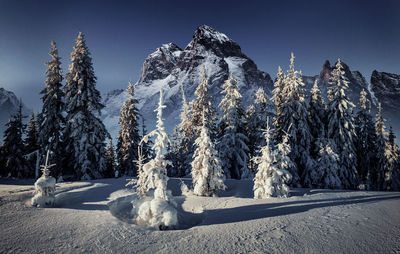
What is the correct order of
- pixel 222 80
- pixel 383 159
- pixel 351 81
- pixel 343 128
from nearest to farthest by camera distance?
pixel 343 128 < pixel 383 159 < pixel 222 80 < pixel 351 81

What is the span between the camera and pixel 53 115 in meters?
18.8

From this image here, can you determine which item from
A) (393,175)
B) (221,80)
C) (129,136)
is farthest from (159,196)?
(221,80)

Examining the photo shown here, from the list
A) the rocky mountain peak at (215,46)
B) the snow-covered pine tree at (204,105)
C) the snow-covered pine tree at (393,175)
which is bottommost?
the snow-covered pine tree at (393,175)

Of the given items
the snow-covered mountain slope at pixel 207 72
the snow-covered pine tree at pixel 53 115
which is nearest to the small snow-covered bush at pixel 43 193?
the snow-covered pine tree at pixel 53 115

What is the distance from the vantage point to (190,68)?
181 meters

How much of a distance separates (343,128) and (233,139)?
12.4 m

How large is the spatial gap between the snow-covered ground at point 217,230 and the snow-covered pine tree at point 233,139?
13337mm

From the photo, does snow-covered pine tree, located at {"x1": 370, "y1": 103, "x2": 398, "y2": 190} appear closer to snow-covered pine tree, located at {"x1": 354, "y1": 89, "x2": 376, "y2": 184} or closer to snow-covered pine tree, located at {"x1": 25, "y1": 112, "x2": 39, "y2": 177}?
snow-covered pine tree, located at {"x1": 354, "y1": 89, "x2": 376, "y2": 184}

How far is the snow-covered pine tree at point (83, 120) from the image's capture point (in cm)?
1752

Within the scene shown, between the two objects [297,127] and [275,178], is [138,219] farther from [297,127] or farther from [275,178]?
[297,127]

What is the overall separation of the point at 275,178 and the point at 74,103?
59.2 ft

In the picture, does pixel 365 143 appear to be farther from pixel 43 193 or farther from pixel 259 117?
pixel 43 193

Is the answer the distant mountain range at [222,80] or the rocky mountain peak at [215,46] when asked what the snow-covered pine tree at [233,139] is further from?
the rocky mountain peak at [215,46]

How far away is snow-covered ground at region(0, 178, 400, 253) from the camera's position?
3975 mm
